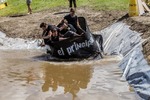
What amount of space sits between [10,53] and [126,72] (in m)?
7.72

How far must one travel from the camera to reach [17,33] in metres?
21.2

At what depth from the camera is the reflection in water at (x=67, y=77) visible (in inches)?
409

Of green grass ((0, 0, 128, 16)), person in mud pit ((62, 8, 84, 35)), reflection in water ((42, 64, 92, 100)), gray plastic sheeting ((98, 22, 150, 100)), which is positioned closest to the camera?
gray plastic sheeting ((98, 22, 150, 100))

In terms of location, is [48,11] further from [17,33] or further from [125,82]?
[125,82]

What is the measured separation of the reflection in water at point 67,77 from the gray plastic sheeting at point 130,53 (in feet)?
3.80

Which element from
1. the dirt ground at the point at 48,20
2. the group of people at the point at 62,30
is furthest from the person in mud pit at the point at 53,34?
the dirt ground at the point at 48,20

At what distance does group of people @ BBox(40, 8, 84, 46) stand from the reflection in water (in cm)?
114

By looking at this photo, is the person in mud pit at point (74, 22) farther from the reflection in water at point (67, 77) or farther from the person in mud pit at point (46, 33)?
the reflection in water at point (67, 77)

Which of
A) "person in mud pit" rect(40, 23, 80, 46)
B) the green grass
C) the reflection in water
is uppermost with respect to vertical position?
"person in mud pit" rect(40, 23, 80, 46)

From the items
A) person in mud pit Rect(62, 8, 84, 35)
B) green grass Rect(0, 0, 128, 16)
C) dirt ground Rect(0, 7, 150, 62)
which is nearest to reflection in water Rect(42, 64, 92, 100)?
person in mud pit Rect(62, 8, 84, 35)

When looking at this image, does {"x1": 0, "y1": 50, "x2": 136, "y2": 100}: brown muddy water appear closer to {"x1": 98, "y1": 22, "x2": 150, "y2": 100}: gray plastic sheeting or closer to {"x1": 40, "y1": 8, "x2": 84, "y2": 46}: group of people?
{"x1": 98, "y1": 22, "x2": 150, "y2": 100}: gray plastic sheeting

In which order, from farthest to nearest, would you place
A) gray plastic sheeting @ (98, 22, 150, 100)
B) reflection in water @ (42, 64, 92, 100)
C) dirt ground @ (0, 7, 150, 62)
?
dirt ground @ (0, 7, 150, 62), reflection in water @ (42, 64, 92, 100), gray plastic sheeting @ (98, 22, 150, 100)

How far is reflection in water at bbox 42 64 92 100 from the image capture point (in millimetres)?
10390

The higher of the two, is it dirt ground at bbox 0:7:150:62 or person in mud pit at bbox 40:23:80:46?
person in mud pit at bbox 40:23:80:46
